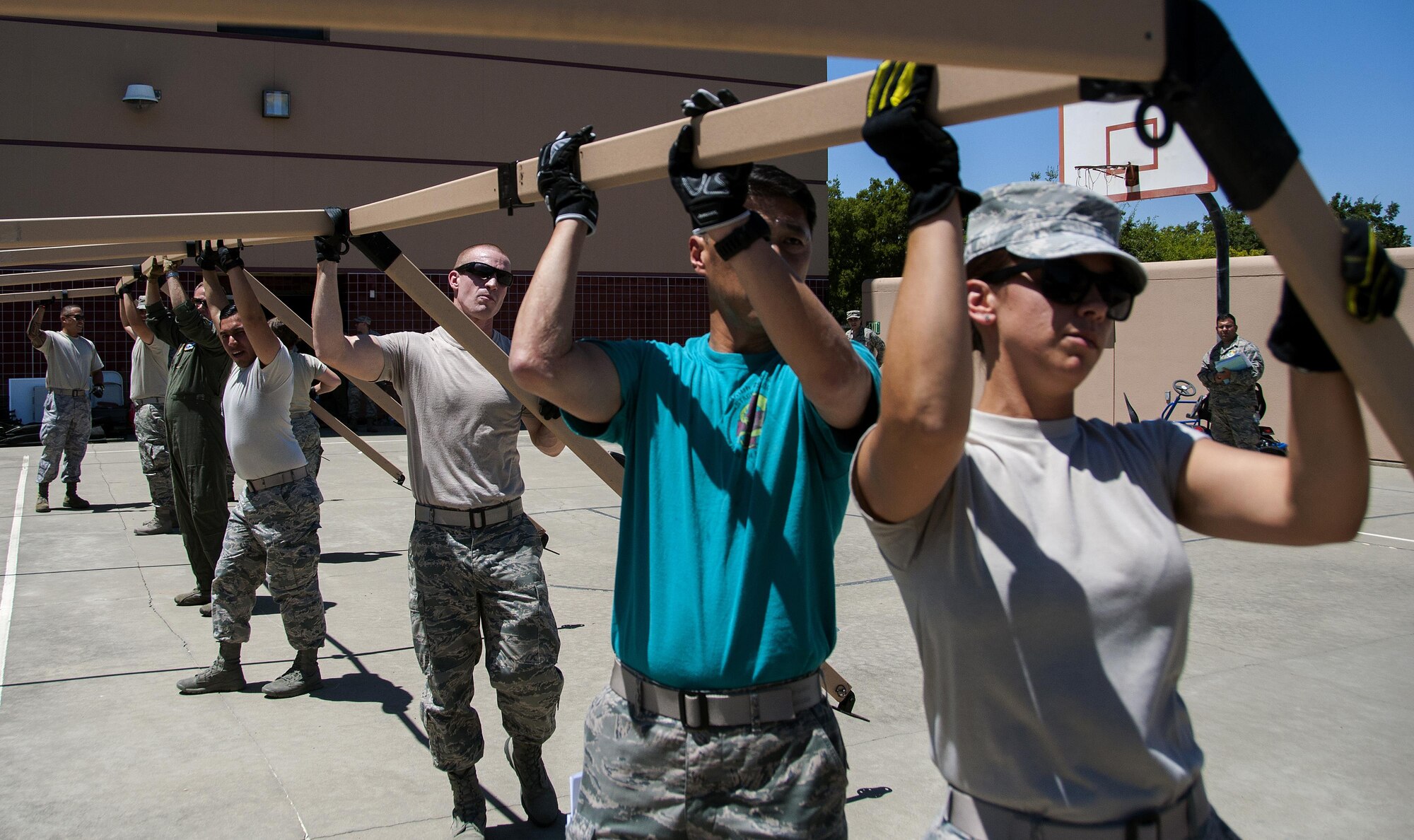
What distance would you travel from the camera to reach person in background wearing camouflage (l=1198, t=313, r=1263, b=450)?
39.5 ft

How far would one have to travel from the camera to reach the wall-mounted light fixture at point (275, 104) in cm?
1830

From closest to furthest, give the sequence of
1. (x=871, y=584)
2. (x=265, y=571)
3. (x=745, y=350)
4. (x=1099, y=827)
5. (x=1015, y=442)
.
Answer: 1. (x=1099, y=827)
2. (x=1015, y=442)
3. (x=745, y=350)
4. (x=265, y=571)
5. (x=871, y=584)

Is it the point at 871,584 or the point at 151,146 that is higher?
the point at 151,146

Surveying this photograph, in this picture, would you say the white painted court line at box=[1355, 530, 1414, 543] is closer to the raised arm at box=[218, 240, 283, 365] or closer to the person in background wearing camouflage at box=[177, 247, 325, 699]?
the person in background wearing camouflage at box=[177, 247, 325, 699]

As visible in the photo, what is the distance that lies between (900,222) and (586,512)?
28615 millimetres

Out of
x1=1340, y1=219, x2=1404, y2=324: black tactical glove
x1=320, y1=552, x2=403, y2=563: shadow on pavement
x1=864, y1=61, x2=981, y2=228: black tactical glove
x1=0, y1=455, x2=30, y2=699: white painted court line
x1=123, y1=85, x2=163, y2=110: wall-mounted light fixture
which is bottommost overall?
x1=320, y1=552, x2=403, y2=563: shadow on pavement

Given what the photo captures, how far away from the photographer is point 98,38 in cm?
1730

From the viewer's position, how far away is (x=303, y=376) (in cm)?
631

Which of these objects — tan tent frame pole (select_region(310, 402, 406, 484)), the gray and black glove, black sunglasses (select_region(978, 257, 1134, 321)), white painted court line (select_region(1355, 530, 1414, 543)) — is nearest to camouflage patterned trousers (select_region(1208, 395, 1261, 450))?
white painted court line (select_region(1355, 530, 1414, 543))

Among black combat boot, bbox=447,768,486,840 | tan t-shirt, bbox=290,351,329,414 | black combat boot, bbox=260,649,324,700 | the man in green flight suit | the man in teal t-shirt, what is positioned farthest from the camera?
the man in green flight suit

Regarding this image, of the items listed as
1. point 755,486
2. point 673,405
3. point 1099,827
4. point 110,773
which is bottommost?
point 110,773

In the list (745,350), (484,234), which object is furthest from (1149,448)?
(484,234)

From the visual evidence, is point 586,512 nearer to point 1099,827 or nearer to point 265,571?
point 265,571

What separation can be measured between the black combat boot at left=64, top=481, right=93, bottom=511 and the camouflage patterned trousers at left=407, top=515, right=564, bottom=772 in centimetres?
835
